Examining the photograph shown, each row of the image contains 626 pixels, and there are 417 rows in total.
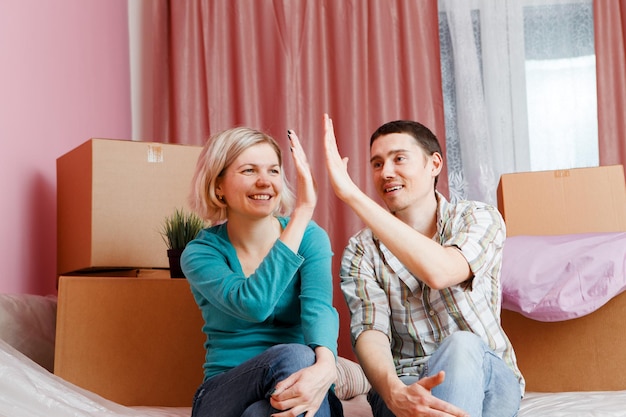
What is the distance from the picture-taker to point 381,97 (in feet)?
8.73

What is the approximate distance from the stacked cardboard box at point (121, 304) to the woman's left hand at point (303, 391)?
0.62 m

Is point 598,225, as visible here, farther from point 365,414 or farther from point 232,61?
point 232,61

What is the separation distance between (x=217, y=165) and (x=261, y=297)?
1.05 ft

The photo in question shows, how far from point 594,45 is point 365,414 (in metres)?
1.69

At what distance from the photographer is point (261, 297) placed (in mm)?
1323

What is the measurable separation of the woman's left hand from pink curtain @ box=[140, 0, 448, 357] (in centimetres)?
138

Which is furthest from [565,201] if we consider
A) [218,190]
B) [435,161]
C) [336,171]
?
[218,190]

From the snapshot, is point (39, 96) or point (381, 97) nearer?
point (39, 96)

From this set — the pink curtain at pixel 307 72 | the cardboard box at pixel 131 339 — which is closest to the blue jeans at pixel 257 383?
the cardboard box at pixel 131 339

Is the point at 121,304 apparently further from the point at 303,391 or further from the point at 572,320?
the point at 572,320

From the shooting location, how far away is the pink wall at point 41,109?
1.93 metres

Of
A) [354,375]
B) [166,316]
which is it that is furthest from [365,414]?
[166,316]

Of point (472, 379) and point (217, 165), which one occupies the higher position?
point (217, 165)

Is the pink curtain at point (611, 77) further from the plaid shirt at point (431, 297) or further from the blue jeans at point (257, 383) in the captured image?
the blue jeans at point (257, 383)
